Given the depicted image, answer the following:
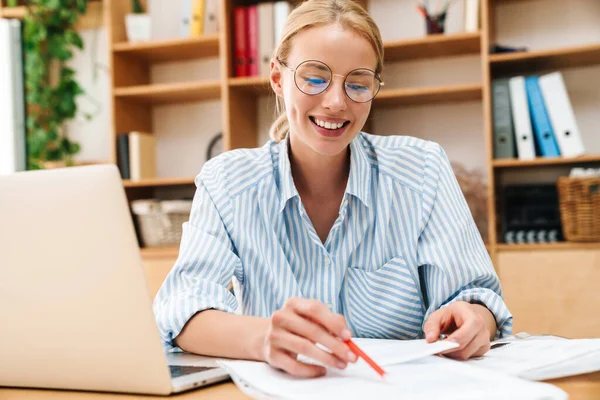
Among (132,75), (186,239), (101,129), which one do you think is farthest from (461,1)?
(186,239)

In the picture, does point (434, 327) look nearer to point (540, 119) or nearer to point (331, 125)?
point (331, 125)

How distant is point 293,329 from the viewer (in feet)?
2.55

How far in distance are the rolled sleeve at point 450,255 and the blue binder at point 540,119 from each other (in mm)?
1411

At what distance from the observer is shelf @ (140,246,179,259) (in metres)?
2.89

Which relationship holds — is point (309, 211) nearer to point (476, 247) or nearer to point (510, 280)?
point (476, 247)

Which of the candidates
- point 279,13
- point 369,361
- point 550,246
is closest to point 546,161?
point 550,246

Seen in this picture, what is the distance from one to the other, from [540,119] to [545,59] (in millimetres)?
275

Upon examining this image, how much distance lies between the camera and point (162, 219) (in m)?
2.95

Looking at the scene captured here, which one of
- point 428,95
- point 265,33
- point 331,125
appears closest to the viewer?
point 331,125

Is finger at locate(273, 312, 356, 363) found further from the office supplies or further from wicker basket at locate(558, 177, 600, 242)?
wicker basket at locate(558, 177, 600, 242)

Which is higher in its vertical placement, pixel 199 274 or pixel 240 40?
pixel 240 40

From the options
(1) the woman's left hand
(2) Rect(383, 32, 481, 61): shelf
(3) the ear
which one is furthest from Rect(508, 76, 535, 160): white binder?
(1) the woman's left hand

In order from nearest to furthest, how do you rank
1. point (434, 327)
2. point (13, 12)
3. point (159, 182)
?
point (434, 327), point (159, 182), point (13, 12)

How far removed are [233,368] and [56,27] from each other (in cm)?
295
